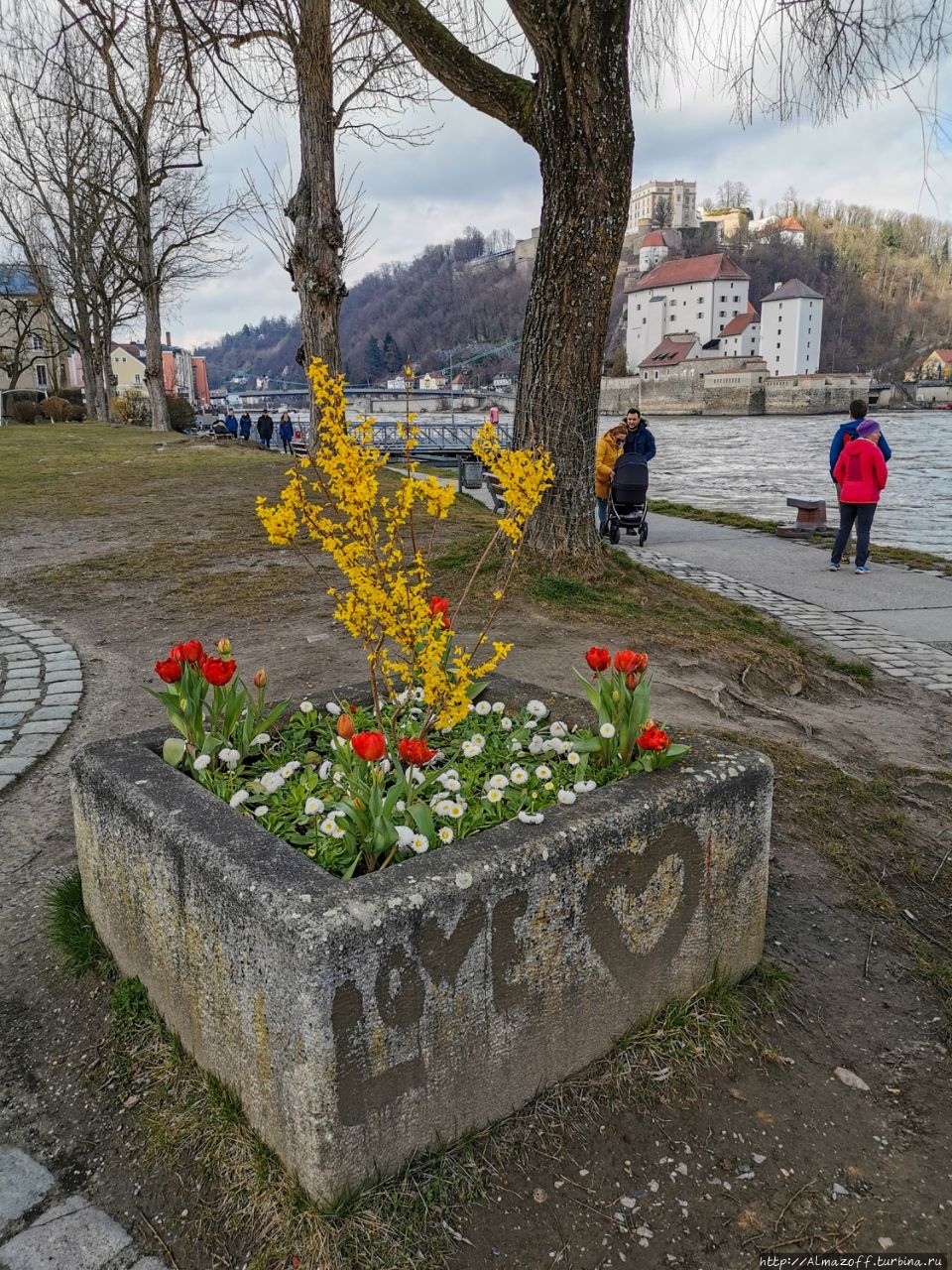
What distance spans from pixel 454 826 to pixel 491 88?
6.67 m

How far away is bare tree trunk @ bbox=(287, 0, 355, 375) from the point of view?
13.3 metres

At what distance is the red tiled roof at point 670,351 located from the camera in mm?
114938

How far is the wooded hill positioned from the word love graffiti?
12638 centimetres

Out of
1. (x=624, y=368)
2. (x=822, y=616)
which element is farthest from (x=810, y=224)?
(x=822, y=616)

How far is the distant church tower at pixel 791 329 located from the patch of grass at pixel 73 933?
12112 cm

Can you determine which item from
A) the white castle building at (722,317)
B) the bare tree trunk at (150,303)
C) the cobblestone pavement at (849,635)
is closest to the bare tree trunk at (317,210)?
the cobblestone pavement at (849,635)

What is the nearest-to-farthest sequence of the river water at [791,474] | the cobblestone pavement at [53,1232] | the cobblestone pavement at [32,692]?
the cobblestone pavement at [53,1232] → the cobblestone pavement at [32,692] → the river water at [791,474]

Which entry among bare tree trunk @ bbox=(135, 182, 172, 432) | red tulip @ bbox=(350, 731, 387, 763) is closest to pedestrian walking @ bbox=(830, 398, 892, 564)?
red tulip @ bbox=(350, 731, 387, 763)

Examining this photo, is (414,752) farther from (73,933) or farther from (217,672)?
(73,933)

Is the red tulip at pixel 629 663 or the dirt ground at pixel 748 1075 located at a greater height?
the red tulip at pixel 629 663

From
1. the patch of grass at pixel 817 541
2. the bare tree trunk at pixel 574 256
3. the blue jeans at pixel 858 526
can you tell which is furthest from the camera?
the patch of grass at pixel 817 541

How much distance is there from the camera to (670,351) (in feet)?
383

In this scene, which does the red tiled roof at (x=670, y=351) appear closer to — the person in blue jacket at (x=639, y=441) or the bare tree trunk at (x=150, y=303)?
the bare tree trunk at (x=150, y=303)

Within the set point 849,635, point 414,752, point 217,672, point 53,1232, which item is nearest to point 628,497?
point 849,635
